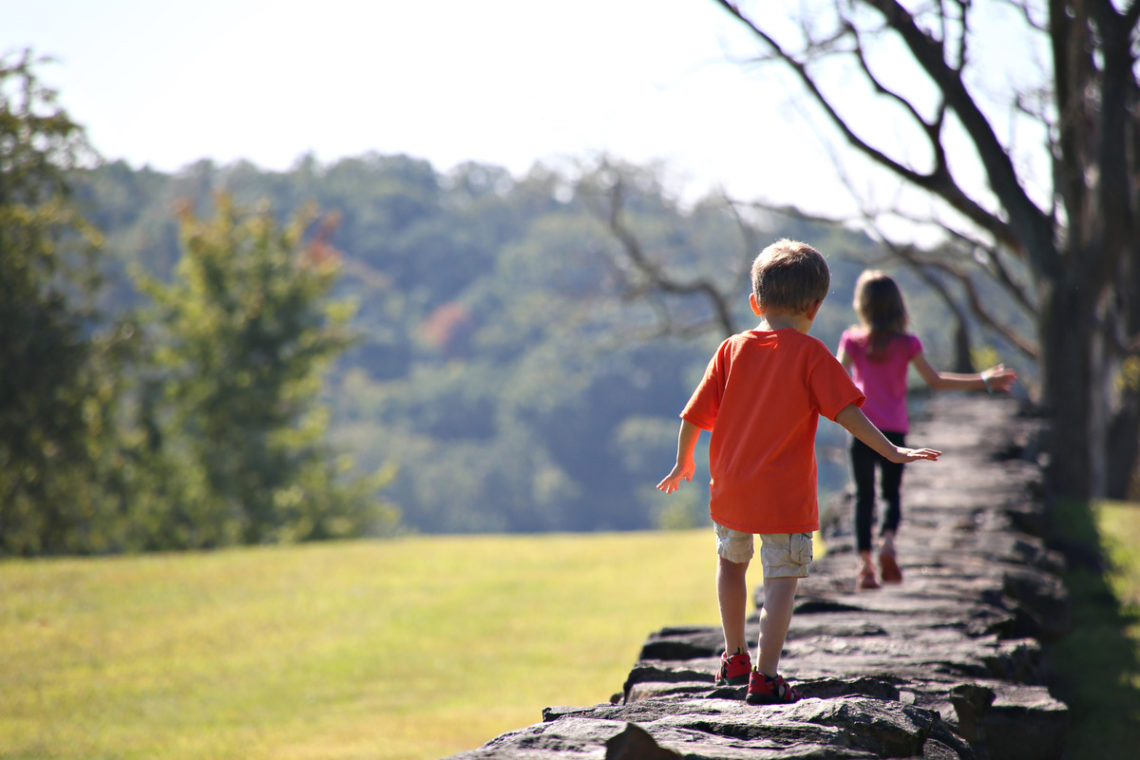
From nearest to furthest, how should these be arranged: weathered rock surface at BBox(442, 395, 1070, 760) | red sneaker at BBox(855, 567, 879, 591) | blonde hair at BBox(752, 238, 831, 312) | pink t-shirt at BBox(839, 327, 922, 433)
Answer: weathered rock surface at BBox(442, 395, 1070, 760)
blonde hair at BBox(752, 238, 831, 312)
red sneaker at BBox(855, 567, 879, 591)
pink t-shirt at BBox(839, 327, 922, 433)

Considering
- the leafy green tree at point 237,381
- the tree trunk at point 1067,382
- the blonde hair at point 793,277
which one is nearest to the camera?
the blonde hair at point 793,277

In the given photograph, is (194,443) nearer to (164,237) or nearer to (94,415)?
(94,415)

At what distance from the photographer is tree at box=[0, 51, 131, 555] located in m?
19.4

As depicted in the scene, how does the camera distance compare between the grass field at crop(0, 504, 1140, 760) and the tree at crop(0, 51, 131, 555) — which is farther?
the tree at crop(0, 51, 131, 555)

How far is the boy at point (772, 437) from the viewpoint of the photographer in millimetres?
3160

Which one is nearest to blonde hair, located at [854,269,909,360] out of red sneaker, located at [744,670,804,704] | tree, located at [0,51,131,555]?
red sneaker, located at [744,670,804,704]

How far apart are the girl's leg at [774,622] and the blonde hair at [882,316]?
2281 mm

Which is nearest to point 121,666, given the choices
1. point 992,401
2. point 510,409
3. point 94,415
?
point 992,401

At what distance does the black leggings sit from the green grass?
6.71 feet

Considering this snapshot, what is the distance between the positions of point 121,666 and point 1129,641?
633 centimetres

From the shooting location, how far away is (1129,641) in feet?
20.4

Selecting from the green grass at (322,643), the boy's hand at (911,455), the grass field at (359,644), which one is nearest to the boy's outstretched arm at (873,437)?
the boy's hand at (911,455)

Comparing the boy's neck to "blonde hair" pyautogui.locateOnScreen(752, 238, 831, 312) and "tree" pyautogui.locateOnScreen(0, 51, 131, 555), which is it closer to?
"blonde hair" pyautogui.locateOnScreen(752, 238, 831, 312)

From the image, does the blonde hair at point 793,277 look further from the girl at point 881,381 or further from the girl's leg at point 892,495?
the girl's leg at point 892,495
